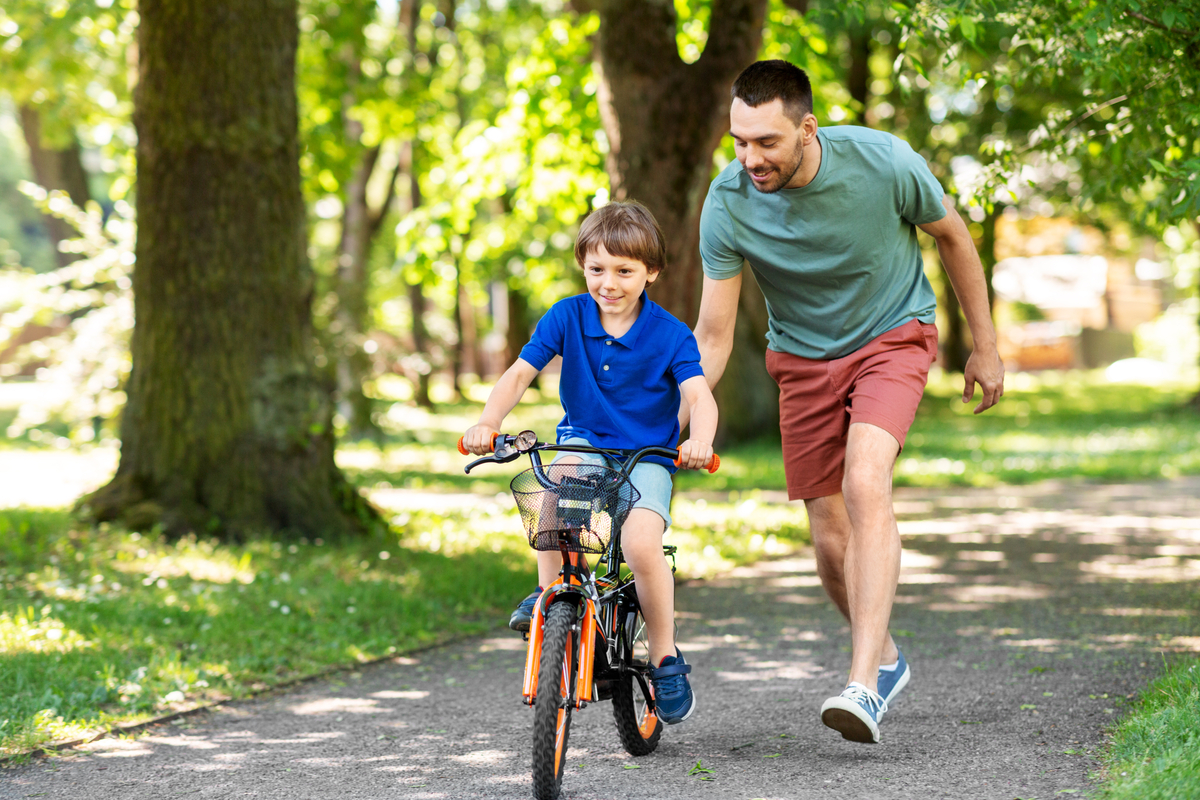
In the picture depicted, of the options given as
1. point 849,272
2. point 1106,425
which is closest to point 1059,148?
point 849,272

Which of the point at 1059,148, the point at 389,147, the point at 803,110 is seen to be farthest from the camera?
the point at 389,147

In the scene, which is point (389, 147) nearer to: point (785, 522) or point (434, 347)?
point (434, 347)

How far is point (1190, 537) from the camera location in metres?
8.71

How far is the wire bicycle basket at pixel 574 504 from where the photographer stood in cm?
331

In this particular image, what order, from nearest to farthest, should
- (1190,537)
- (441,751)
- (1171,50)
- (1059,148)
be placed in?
(441,751)
(1171,50)
(1059,148)
(1190,537)

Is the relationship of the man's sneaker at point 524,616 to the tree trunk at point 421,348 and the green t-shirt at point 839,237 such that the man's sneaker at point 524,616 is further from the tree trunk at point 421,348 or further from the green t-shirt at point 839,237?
the tree trunk at point 421,348

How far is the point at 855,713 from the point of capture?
3430 mm

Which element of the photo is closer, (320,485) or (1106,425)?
(320,485)

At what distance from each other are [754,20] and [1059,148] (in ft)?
8.03

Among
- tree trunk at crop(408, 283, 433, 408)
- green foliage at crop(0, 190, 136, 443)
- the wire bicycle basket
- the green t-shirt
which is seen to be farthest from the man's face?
green foliage at crop(0, 190, 136, 443)

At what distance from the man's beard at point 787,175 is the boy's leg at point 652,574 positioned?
3.70 feet

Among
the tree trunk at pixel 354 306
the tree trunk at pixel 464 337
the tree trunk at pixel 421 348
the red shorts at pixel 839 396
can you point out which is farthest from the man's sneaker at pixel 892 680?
the tree trunk at pixel 464 337

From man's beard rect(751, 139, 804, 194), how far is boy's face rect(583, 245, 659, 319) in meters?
0.49

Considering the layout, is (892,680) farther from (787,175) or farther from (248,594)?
(248,594)
